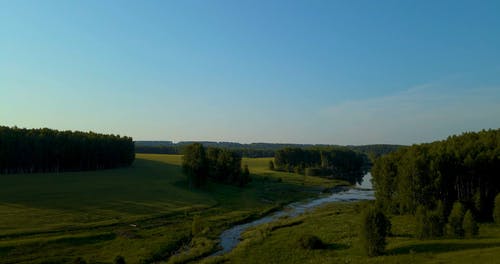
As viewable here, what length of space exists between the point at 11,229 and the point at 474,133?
84.9m

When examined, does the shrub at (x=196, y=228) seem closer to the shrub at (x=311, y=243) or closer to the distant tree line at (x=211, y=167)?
the shrub at (x=311, y=243)

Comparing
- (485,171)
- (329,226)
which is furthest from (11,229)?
(485,171)

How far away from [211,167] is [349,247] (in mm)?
83772

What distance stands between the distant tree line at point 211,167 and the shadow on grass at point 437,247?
73.0 m

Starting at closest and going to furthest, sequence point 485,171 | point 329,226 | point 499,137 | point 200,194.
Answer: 1. point 329,226
2. point 485,171
3. point 499,137
4. point 200,194

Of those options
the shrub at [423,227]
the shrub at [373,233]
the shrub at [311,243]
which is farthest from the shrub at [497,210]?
the shrub at [311,243]

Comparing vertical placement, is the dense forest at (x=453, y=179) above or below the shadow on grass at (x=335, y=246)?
above

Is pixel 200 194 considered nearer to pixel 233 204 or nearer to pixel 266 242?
pixel 233 204

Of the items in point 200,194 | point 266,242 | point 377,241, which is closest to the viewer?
point 377,241

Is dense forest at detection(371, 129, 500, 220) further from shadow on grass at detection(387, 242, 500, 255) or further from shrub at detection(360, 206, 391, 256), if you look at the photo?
shrub at detection(360, 206, 391, 256)

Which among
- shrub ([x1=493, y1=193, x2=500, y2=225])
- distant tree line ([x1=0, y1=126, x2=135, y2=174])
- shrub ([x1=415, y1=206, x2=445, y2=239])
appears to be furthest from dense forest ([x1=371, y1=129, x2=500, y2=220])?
distant tree line ([x1=0, y1=126, x2=135, y2=174])

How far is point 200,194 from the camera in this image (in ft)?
318

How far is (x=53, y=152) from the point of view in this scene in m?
118

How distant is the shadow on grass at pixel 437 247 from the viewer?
37812 millimetres
